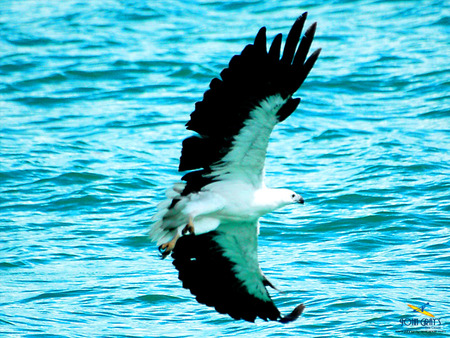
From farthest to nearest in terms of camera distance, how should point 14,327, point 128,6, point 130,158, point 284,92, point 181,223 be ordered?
point 128,6
point 130,158
point 14,327
point 181,223
point 284,92

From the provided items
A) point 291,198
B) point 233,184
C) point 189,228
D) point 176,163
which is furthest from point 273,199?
point 176,163

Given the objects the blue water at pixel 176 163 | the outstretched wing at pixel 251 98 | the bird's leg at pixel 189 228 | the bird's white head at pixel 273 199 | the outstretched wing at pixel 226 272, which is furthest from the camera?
the blue water at pixel 176 163

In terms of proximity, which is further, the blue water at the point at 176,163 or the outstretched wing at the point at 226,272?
the blue water at the point at 176,163

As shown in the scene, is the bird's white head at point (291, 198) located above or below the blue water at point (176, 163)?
below

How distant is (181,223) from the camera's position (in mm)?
A: 5730

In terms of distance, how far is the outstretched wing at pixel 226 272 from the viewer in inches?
239

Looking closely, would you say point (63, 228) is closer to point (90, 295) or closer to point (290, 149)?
point (90, 295)

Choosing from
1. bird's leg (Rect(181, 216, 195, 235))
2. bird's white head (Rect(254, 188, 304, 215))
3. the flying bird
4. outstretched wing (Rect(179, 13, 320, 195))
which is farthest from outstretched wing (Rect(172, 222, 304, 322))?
outstretched wing (Rect(179, 13, 320, 195))

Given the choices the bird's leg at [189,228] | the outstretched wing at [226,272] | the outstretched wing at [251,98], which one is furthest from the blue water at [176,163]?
the outstretched wing at [251,98]

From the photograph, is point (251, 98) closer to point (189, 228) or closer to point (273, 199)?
point (273, 199)

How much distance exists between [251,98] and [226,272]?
1.60m

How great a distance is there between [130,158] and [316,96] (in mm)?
3679

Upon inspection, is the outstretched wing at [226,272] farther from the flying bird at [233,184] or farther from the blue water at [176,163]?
the blue water at [176,163]

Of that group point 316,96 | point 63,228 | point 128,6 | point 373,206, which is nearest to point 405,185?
point 373,206
